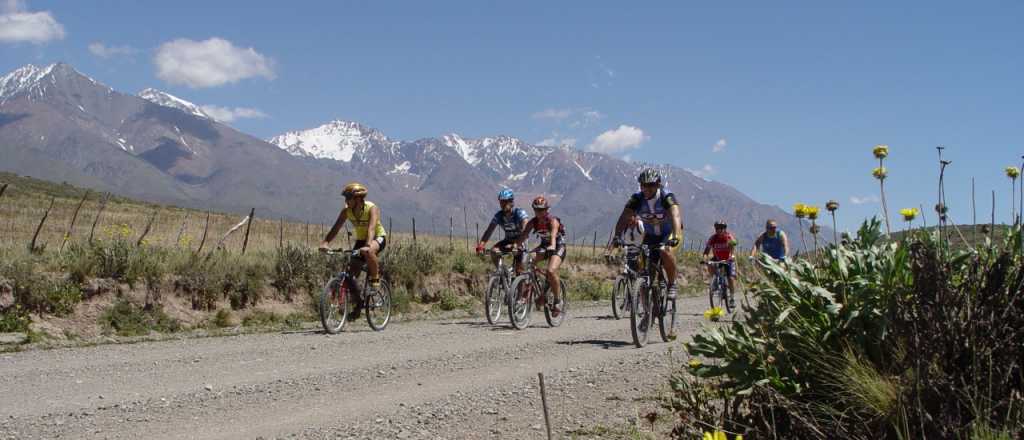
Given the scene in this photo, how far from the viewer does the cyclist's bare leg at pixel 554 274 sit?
517 inches

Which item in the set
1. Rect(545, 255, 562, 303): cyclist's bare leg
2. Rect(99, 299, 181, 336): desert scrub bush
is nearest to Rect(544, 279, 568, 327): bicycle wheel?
Rect(545, 255, 562, 303): cyclist's bare leg

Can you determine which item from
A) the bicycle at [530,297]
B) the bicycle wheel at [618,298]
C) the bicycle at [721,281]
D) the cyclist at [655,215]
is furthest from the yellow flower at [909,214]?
the bicycle at [721,281]

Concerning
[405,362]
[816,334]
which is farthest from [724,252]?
[816,334]

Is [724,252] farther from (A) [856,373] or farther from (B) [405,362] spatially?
(A) [856,373]

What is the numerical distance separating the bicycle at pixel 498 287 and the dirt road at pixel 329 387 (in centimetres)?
210

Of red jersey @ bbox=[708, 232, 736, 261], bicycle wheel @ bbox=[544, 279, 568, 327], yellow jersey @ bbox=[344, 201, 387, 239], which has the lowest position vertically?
A: bicycle wheel @ bbox=[544, 279, 568, 327]

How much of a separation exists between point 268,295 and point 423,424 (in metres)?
9.97

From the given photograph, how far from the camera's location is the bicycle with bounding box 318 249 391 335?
39.1 feet

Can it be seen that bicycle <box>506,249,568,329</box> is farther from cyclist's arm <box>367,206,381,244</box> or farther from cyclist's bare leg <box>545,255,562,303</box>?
cyclist's arm <box>367,206,381,244</box>

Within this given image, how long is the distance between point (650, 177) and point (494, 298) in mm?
4416

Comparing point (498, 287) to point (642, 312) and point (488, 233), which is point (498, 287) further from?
point (642, 312)

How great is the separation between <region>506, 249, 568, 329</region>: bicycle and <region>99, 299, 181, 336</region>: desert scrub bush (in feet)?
17.2

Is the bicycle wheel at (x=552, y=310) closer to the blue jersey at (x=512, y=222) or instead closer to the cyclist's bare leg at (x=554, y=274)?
the cyclist's bare leg at (x=554, y=274)

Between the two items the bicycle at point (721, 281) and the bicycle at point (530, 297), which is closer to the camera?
the bicycle at point (530, 297)
